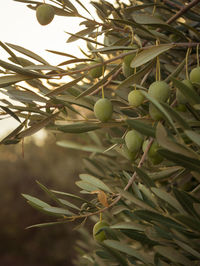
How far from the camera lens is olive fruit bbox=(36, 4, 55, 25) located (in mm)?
653

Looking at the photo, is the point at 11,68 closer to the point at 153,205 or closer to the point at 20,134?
the point at 20,134

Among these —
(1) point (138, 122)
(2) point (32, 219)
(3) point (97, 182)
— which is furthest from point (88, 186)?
(2) point (32, 219)

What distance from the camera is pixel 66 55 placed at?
0.60m

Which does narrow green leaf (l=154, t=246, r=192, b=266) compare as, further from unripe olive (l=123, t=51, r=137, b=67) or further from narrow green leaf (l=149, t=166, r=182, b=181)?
unripe olive (l=123, t=51, r=137, b=67)

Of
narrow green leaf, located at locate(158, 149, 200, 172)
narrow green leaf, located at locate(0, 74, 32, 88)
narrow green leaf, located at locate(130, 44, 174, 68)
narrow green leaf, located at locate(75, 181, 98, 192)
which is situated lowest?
narrow green leaf, located at locate(75, 181, 98, 192)

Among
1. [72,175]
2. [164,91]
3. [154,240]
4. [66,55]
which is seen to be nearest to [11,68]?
[66,55]

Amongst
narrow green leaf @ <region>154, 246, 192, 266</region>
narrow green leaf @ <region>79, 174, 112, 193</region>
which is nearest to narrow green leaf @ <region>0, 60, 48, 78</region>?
narrow green leaf @ <region>79, 174, 112, 193</region>

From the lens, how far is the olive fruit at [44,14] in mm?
653

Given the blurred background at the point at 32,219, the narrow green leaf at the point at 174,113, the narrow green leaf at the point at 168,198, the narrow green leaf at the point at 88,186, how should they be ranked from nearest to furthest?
the narrow green leaf at the point at 174,113
the narrow green leaf at the point at 168,198
the narrow green leaf at the point at 88,186
the blurred background at the point at 32,219

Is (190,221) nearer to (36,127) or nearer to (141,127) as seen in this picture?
(141,127)

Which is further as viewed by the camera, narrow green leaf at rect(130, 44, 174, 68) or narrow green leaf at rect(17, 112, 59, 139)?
narrow green leaf at rect(17, 112, 59, 139)

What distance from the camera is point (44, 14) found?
2.14 feet

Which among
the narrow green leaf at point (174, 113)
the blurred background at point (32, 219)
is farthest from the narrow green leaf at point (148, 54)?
the blurred background at point (32, 219)

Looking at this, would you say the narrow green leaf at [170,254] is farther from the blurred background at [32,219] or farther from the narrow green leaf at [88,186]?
the blurred background at [32,219]
